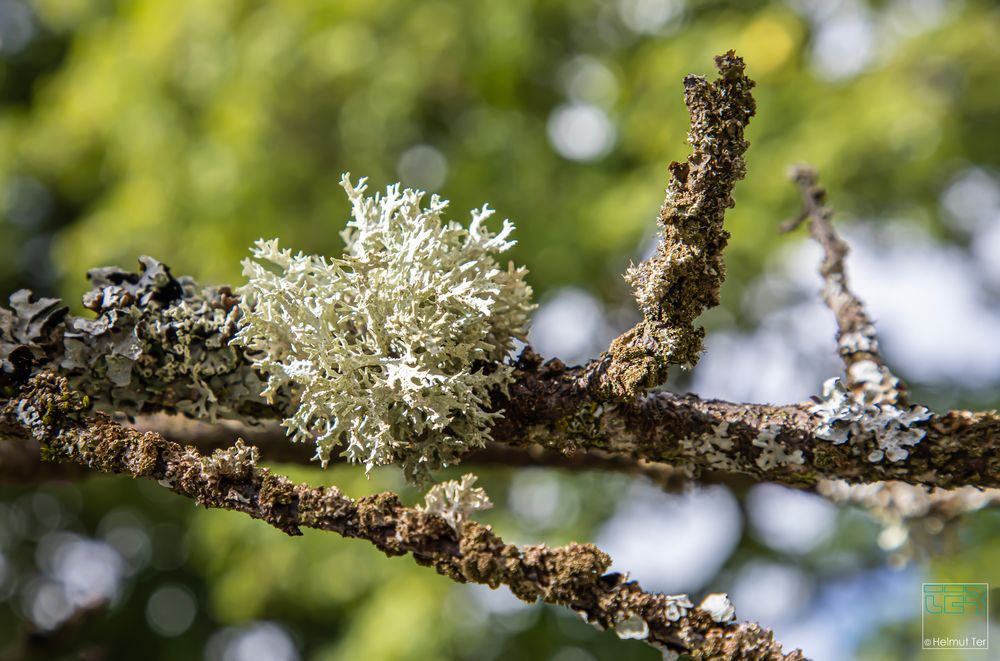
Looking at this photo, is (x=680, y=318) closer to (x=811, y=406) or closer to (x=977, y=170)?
(x=811, y=406)

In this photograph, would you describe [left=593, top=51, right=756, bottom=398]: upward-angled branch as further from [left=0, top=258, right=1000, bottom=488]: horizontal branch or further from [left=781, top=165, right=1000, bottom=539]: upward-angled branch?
[left=781, top=165, right=1000, bottom=539]: upward-angled branch

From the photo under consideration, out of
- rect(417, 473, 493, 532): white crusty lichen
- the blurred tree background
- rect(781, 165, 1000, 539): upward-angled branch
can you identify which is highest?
the blurred tree background

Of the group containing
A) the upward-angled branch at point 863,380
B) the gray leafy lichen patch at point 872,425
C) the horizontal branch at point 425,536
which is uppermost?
the upward-angled branch at point 863,380

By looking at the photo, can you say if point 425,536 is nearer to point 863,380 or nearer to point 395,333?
point 395,333

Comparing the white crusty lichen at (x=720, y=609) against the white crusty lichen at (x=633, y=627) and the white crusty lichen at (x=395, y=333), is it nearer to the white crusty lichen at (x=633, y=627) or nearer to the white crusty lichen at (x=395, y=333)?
the white crusty lichen at (x=633, y=627)

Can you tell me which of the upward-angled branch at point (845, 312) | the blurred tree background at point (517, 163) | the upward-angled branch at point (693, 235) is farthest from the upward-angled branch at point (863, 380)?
the blurred tree background at point (517, 163)

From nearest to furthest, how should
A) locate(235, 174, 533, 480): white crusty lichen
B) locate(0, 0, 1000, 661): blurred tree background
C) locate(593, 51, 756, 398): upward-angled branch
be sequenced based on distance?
1. locate(593, 51, 756, 398): upward-angled branch
2. locate(235, 174, 533, 480): white crusty lichen
3. locate(0, 0, 1000, 661): blurred tree background

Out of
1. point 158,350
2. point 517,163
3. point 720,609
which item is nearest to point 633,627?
point 720,609

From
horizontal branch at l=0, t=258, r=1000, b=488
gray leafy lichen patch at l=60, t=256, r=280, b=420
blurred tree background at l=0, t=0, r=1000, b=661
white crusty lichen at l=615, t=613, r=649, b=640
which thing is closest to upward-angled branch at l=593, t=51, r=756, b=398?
horizontal branch at l=0, t=258, r=1000, b=488
